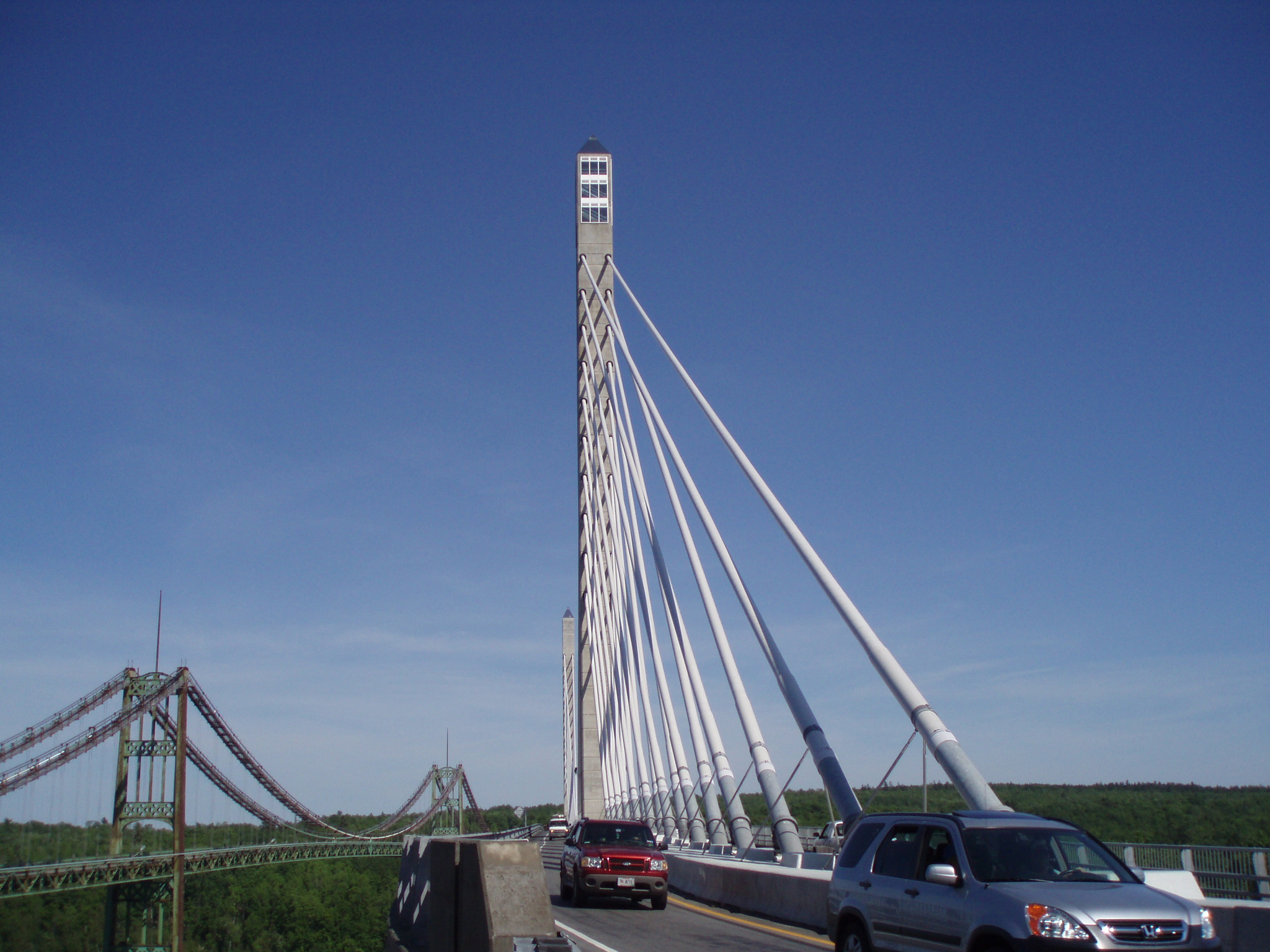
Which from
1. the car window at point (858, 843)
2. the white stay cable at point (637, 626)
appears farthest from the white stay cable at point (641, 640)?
the car window at point (858, 843)

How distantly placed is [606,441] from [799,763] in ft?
92.6

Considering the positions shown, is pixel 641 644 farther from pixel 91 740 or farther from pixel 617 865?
pixel 91 740

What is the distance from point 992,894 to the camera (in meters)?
7.95

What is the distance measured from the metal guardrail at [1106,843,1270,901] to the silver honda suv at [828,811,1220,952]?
11.2 meters

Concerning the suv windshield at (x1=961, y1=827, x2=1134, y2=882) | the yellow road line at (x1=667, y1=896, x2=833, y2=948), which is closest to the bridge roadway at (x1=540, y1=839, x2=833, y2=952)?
the yellow road line at (x1=667, y1=896, x2=833, y2=948)

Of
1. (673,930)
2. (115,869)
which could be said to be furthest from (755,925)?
(115,869)

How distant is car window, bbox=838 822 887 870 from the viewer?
10117 mm

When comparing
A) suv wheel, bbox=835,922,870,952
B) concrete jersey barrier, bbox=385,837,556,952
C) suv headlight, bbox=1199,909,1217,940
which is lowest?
suv wheel, bbox=835,922,870,952

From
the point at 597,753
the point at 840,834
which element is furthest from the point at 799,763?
the point at 597,753

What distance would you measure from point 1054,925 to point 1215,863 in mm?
17166

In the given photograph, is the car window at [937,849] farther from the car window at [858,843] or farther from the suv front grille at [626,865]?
the suv front grille at [626,865]

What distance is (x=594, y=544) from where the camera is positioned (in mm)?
49844

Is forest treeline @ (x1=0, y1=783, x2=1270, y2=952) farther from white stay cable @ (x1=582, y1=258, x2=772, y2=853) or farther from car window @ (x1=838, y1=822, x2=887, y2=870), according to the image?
car window @ (x1=838, y1=822, x2=887, y2=870)

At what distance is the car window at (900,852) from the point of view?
9242mm
